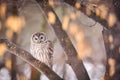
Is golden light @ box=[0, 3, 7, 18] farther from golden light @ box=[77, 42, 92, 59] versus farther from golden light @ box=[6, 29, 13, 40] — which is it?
golden light @ box=[77, 42, 92, 59]

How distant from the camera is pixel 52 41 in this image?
1468 millimetres

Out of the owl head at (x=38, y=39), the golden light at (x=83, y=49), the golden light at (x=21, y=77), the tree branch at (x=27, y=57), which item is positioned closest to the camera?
the tree branch at (x=27, y=57)

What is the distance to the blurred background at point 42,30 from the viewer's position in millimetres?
1405

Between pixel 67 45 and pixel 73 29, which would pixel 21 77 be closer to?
pixel 73 29

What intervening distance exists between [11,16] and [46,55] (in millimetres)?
323

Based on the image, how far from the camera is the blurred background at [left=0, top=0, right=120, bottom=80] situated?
1405mm

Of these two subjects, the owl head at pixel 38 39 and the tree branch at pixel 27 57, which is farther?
the owl head at pixel 38 39

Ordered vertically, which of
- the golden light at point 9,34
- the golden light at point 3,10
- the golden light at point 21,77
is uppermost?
the golden light at point 3,10

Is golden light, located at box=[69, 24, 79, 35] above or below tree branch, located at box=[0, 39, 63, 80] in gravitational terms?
below

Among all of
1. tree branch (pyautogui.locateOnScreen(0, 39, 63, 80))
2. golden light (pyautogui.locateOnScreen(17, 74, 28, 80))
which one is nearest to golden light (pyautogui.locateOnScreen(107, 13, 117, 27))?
tree branch (pyautogui.locateOnScreen(0, 39, 63, 80))

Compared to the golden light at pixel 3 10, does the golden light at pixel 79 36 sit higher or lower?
lower

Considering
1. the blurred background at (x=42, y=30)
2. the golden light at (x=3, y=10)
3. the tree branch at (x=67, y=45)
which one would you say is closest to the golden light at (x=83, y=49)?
the blurred background at (x=42, y=30)

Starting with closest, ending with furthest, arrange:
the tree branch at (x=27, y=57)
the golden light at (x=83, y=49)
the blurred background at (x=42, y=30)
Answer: the tree branch at (x=27, y=57) < the blurred background at (x=42, y=30) < the golden light at (x=83, y=49)

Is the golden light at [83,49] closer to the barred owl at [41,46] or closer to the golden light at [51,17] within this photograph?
Answer: the barred owl at [41,46]
